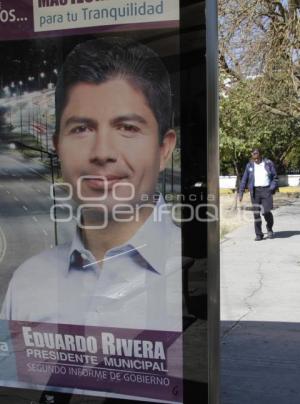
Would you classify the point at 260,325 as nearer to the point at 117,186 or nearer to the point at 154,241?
the point at 154,241

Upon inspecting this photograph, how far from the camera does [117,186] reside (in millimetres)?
3127

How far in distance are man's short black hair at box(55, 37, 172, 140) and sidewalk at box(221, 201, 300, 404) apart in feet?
7.52

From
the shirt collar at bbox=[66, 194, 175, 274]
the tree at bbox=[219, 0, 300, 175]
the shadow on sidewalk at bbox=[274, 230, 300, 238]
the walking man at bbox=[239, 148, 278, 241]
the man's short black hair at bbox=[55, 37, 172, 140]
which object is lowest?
the shadow on sidewalk at bbox=[274, 230, 300, 238]

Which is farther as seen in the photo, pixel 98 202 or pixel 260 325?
pixel 260 325

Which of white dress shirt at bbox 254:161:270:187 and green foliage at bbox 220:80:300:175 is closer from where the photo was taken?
white dress shirt at bbox 254:161:270:187

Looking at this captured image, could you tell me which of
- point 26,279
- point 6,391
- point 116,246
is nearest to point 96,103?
point 116,246

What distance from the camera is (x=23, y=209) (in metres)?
3.42

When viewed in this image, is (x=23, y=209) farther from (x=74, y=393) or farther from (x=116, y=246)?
(x=74, y=393)

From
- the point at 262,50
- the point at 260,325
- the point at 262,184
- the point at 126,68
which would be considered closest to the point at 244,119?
the point at 262,50

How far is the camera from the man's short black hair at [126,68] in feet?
9.84

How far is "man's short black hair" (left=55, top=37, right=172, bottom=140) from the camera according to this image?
9.84ft

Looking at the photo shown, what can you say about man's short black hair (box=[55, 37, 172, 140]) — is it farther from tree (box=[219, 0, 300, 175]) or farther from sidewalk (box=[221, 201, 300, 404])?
tree (box=[219, 0, 300, 175])

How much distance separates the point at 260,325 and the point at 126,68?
365 centimetres

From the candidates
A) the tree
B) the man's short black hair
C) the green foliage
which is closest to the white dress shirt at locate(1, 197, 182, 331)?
the man's short black hair
